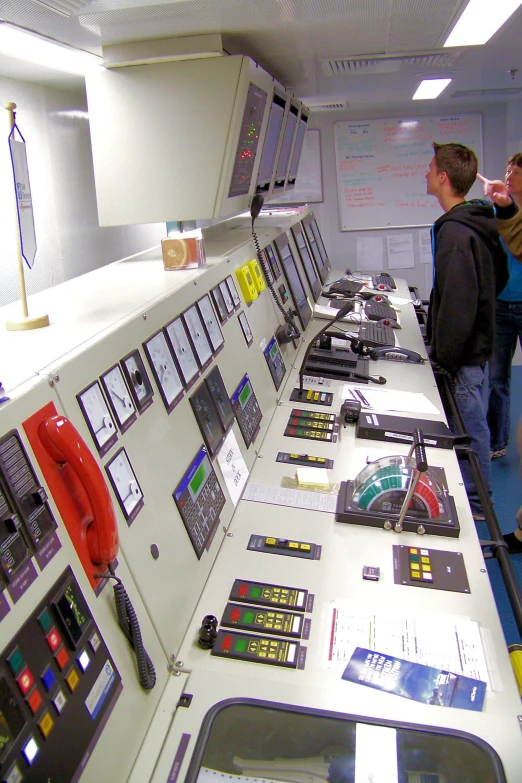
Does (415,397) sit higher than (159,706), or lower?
higher

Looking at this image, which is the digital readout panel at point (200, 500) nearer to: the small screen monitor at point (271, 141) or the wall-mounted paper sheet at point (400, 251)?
the small screen monitor at point (271, 141)

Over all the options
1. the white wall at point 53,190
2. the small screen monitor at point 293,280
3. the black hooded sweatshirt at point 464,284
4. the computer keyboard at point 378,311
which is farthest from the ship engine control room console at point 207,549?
the computer keyboard at point 378,311

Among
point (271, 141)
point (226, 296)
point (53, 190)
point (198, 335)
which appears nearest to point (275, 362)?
point (226, 296)

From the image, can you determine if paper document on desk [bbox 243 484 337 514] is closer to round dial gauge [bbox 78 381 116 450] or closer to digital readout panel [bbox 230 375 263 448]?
digital readout panel [bbox 230 375 263 448]

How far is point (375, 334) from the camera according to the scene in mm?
2965

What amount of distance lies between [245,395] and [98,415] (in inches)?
35.6

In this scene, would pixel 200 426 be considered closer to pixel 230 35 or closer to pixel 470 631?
pixel 470 631

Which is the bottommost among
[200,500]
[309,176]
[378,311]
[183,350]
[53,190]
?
[200,500]

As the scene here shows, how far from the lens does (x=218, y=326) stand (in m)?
1.83

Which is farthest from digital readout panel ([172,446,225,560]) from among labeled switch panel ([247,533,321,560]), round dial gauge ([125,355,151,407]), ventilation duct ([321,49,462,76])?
ventilation duct ([321,49,462,76])

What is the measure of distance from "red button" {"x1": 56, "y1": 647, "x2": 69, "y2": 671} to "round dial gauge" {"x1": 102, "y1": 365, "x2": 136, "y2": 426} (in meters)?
0.43

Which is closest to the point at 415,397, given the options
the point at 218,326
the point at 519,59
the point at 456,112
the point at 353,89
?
the point at 218,326

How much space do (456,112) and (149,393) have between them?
4726mm

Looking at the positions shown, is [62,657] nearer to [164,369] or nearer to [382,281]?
[164,369]
